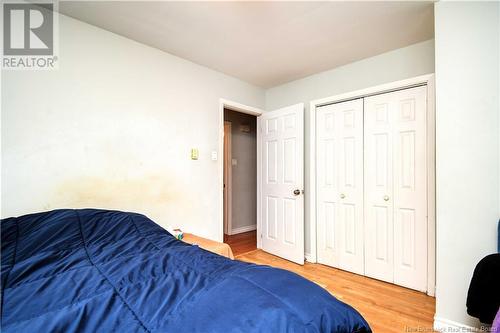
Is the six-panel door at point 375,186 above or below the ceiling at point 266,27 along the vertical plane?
below

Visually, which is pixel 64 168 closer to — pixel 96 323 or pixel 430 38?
pixel 96 323

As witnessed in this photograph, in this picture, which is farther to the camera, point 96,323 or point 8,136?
point 8,136

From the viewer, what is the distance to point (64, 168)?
1.86 m

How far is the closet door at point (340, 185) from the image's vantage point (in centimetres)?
272

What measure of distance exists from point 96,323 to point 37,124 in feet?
5.66

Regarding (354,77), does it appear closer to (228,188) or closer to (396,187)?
(396,187)

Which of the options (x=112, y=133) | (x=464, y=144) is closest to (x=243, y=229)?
(x=112, y=133)

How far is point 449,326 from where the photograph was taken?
65.7 inches

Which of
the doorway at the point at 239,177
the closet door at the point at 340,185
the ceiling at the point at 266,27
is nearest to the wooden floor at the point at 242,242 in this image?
the doorway at the point at 239,177

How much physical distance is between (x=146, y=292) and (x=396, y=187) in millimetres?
2491

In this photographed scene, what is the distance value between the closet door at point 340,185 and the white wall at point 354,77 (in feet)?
0.62

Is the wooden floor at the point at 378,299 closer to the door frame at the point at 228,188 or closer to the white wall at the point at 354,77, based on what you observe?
the white wall at the point at 354,77

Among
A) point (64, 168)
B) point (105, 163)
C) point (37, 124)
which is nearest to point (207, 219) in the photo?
point (105, 163)

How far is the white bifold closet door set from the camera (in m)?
2.31
